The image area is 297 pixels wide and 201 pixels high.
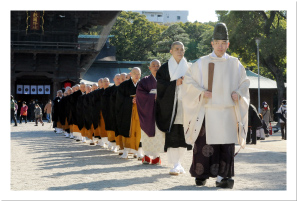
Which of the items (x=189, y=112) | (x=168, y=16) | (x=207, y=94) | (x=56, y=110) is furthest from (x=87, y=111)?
(x=168, y=16)

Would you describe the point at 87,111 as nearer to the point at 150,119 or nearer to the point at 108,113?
the point at 108,113

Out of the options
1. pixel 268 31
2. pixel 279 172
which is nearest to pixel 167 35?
pixel 268 31

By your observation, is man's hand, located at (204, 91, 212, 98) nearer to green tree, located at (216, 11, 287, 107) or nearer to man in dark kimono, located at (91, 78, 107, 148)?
man in dark kimono, located at (91, 78, 107, 148)

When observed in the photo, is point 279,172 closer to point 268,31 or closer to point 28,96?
point 268,31

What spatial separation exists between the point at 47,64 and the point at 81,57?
2492 mm

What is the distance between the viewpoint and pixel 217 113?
6199 millimetres

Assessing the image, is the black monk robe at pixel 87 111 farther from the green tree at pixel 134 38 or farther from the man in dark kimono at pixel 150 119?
the green tree at pixel 134 38

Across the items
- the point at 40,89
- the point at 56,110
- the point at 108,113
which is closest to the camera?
the point at 108,113

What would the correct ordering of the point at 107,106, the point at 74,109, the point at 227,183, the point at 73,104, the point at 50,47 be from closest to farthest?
the point at 227,183, the point at 107,106, the point at 74,109, the point at 73,104, the point at 50,47

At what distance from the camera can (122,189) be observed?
5.93 metres

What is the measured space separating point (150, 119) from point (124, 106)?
1716 millimetres

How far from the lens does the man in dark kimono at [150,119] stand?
332 inches

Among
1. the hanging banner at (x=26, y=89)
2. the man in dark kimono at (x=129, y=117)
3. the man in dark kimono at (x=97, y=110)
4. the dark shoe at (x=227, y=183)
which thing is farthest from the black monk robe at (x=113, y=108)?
the hanging banner at (x=26, y=89)

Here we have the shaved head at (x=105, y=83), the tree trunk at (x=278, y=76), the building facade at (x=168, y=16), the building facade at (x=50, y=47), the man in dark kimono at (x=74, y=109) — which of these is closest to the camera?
the shaved head at (x=105, y=83)
